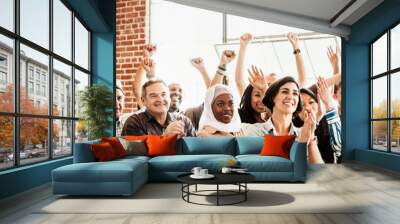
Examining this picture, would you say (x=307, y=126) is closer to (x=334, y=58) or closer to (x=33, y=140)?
(x=334, y=58)

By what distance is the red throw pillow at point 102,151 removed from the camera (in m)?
5.24

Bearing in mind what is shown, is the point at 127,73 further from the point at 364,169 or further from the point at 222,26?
the point at 364,169

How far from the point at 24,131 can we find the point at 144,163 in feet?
5.73

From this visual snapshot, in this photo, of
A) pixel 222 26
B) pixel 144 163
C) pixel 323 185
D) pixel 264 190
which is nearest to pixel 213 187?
pixel 264 190

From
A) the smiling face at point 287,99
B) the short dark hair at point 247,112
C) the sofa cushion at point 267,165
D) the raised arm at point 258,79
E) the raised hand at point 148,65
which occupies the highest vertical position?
the raised hand at point 148,65

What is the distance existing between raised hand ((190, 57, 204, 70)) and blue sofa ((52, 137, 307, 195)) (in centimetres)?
208

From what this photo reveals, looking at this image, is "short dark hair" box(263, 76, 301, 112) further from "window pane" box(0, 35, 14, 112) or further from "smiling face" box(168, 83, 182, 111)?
"window pane" box(0, 35, 14, 112)

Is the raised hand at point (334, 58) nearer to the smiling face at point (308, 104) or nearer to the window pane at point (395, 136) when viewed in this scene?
the smiling face at point (308, 104)

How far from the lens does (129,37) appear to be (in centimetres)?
810

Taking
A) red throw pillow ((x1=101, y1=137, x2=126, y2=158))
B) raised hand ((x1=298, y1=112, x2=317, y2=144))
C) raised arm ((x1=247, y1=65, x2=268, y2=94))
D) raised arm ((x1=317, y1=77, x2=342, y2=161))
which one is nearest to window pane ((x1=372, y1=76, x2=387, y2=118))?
raised arm ((x1=317, y1=77, x2=342, y2=161))

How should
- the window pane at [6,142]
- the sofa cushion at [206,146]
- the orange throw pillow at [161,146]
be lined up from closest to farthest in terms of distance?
the window pane at [6,142] < the orange throw pillow at [161,146] < the sofa cushion at [206,146]

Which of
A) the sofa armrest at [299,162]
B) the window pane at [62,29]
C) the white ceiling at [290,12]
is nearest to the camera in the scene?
the sofa armrest at [299,162]

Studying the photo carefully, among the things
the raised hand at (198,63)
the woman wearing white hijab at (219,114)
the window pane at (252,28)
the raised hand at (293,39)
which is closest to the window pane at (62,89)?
the raised hand at (198,63)

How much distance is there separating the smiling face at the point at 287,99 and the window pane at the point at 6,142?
5246mm
